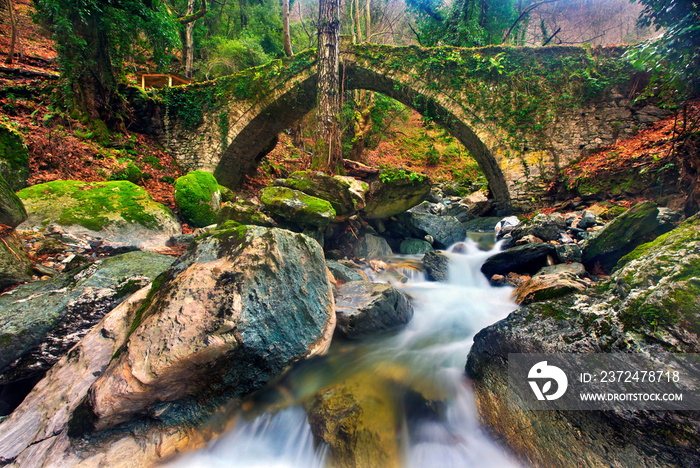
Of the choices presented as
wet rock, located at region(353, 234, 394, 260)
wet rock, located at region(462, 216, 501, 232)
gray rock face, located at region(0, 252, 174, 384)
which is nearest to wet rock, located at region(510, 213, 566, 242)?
wet rock, located at region(462, 216, 501, 232)

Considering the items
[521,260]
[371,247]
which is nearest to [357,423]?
[521,260]

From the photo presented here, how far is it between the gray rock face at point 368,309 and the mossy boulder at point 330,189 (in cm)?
180

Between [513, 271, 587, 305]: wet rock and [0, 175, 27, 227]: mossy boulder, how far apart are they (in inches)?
208

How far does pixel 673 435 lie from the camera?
1.21m

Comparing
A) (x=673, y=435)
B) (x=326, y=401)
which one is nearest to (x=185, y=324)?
(x=326, y=401)

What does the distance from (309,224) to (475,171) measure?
13872mm

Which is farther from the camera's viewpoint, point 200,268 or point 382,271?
point 382,271

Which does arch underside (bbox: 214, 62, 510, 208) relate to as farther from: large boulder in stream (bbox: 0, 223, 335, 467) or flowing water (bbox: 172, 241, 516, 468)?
large boulder in stream (bbox: 0, 223, 335, 467)

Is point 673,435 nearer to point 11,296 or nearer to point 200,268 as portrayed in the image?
point 200,268

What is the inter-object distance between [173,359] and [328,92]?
5999mm

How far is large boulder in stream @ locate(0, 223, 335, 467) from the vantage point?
1438 mm

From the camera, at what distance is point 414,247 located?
6320mm

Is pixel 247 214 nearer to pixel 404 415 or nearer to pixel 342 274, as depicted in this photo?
pixel 342 274

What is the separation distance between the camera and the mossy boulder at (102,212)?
3516 mm
